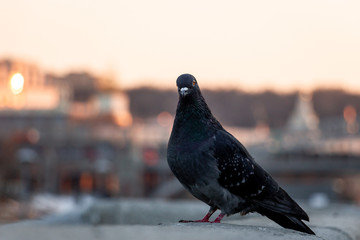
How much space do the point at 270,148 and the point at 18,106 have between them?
41808mm

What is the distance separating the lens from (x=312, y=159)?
5997 cm

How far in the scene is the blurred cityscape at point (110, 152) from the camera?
54.4 metres

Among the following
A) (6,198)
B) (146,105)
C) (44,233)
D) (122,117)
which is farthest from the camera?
(146,105)

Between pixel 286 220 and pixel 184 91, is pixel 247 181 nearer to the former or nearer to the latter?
pixel 286 220

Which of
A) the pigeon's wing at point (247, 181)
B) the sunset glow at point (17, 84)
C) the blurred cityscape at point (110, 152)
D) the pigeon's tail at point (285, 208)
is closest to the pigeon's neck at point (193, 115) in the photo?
the pigeon's wing at point (247, 181)

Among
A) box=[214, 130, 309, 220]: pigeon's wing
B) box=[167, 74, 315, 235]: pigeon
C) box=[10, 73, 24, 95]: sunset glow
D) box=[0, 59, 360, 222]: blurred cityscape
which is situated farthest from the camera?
box=[10, 73, 24, 95]: sunset glow

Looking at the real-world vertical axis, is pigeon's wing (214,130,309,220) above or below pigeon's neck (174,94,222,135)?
below

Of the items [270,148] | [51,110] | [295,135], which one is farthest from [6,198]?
[51,110]

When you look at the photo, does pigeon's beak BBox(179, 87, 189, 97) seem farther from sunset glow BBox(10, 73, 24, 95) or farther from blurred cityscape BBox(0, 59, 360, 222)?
sunset glow BBox(10, 73, 24, 95)

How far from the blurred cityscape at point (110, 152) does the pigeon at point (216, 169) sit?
2717cm

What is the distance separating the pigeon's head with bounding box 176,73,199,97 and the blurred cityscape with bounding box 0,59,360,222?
1073 inches

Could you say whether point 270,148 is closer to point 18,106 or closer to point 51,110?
point 51,110

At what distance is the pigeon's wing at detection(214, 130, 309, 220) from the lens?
4.51 m

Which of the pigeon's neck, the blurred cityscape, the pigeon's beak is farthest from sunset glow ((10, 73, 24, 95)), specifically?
the pigeon's beak
